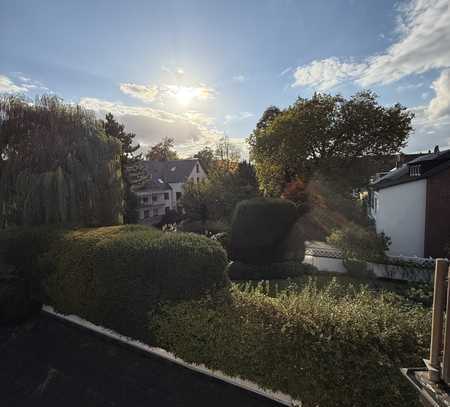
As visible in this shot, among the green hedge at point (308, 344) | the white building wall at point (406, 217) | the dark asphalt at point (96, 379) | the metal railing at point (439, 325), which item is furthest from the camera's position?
the white building wall at point (406, 217)

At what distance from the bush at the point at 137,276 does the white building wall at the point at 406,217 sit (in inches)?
449

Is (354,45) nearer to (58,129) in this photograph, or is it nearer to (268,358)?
(268,358)

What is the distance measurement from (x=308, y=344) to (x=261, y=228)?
22.3 ft

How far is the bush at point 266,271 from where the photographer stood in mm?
9758

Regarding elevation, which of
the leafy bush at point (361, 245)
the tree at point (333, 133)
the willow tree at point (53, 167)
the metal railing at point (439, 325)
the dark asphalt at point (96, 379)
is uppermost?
the tree at point (333, 133)

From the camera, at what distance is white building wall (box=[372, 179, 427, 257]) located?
11102mm

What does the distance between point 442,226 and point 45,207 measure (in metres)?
15.4

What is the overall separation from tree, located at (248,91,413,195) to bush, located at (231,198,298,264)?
9.15 metres

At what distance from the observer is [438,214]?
413 inches

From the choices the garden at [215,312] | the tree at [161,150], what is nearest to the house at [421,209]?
the garden at [215,312]

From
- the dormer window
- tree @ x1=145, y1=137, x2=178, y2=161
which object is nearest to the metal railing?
the dormer window

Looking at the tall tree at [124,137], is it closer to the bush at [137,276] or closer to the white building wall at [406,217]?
the bush at [137,276]

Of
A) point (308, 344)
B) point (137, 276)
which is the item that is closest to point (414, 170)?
point (308, 344)

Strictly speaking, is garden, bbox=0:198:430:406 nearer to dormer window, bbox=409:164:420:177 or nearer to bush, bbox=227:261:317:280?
bush, bbox=227:261:317:280
